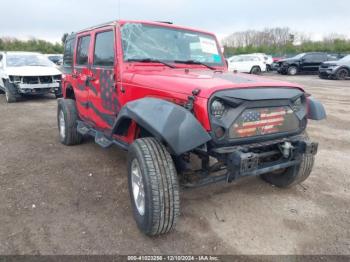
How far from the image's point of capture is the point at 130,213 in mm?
3320

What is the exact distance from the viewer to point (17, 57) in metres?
11.2

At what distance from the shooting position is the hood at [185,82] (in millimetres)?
2729

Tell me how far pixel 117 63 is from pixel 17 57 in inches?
363

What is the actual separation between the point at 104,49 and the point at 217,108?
2.07 m

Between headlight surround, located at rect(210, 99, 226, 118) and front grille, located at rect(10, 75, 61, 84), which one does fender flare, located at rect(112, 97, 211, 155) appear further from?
front grille, located at rect(10, 75, 61, 84)

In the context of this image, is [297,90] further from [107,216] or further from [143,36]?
[107,216]

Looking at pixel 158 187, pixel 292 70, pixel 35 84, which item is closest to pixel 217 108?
pixel 158 187

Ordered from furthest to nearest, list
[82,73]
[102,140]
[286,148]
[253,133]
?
[82,73]
[102,140]
[286,148]
[253,133]

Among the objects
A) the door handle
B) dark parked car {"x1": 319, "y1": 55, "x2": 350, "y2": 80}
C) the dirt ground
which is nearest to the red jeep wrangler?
the door handle

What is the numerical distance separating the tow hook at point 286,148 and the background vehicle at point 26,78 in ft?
29.8

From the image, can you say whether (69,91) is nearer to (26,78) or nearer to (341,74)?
(26,78)

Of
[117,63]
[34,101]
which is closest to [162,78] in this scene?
[117,63]

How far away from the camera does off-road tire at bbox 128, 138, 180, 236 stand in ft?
8.63

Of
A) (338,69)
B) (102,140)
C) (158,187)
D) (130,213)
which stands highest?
(338,69)
